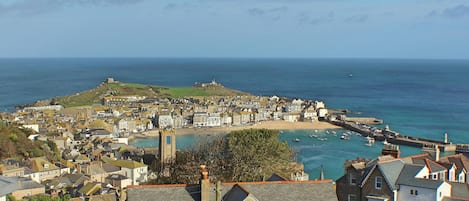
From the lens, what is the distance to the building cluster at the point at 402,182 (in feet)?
46.2

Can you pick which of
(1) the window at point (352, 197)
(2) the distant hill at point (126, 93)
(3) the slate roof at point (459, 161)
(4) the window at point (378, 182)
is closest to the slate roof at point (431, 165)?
(4) the window at point (378, 182)

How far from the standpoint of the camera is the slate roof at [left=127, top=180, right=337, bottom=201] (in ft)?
37.8

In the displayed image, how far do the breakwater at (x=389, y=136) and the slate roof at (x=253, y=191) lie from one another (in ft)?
144

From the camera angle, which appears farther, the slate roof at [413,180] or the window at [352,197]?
the window at [352,197]

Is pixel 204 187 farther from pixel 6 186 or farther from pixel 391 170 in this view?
pixel 391 170

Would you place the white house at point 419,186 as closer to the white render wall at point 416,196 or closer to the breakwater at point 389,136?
the white render wall at point 416,196

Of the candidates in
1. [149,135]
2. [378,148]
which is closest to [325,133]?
[378,148]

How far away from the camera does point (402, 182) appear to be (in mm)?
14289

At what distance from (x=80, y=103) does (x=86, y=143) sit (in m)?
45.5

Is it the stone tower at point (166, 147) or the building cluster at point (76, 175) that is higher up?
the stone tower at point (166, 147)

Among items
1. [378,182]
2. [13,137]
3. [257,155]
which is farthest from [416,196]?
[13,137]

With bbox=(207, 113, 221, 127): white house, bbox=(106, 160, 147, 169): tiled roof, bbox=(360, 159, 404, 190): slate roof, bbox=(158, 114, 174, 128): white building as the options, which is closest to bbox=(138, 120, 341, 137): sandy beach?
bbox=(207, 113, 221, 127): white house

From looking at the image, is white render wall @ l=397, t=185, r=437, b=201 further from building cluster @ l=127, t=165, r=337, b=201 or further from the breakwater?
the breakwater

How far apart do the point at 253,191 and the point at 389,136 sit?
180 feet
